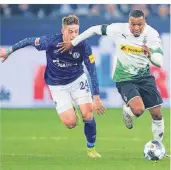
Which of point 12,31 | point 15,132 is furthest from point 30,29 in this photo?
point 15,132

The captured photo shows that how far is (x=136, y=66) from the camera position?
47.1 feet

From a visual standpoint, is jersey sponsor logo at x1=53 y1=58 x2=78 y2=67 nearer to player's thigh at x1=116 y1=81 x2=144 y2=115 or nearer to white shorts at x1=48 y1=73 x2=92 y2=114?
white shorts at x1=48 y1=73 x2=92 y2=114

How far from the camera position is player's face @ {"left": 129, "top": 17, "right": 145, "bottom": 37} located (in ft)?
45.3

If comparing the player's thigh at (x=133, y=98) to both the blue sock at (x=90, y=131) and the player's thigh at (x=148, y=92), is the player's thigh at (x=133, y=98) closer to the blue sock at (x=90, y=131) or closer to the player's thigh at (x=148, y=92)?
the player's thigh at (x=148, y=92)

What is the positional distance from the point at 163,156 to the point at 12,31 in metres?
10.7

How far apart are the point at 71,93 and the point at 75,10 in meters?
9.13

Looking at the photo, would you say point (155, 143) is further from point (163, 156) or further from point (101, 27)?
point (101, 27)

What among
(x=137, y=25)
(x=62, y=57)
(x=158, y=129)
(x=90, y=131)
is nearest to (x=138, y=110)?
(x=158, y=129)

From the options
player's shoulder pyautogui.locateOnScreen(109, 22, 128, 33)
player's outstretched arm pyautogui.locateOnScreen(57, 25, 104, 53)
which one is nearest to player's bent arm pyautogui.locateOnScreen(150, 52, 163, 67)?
player's shoulder pyautogui.locateOnScreen(109, 22, 128, 33)

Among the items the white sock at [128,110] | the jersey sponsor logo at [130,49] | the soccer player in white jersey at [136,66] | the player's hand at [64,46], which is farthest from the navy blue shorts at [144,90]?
the player's hand at [64,46]

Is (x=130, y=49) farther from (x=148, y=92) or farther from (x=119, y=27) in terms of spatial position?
(x=148, y=92)

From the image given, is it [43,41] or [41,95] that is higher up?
[43,41]

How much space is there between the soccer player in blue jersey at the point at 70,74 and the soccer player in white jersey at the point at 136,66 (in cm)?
21

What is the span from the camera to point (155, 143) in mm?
13586
